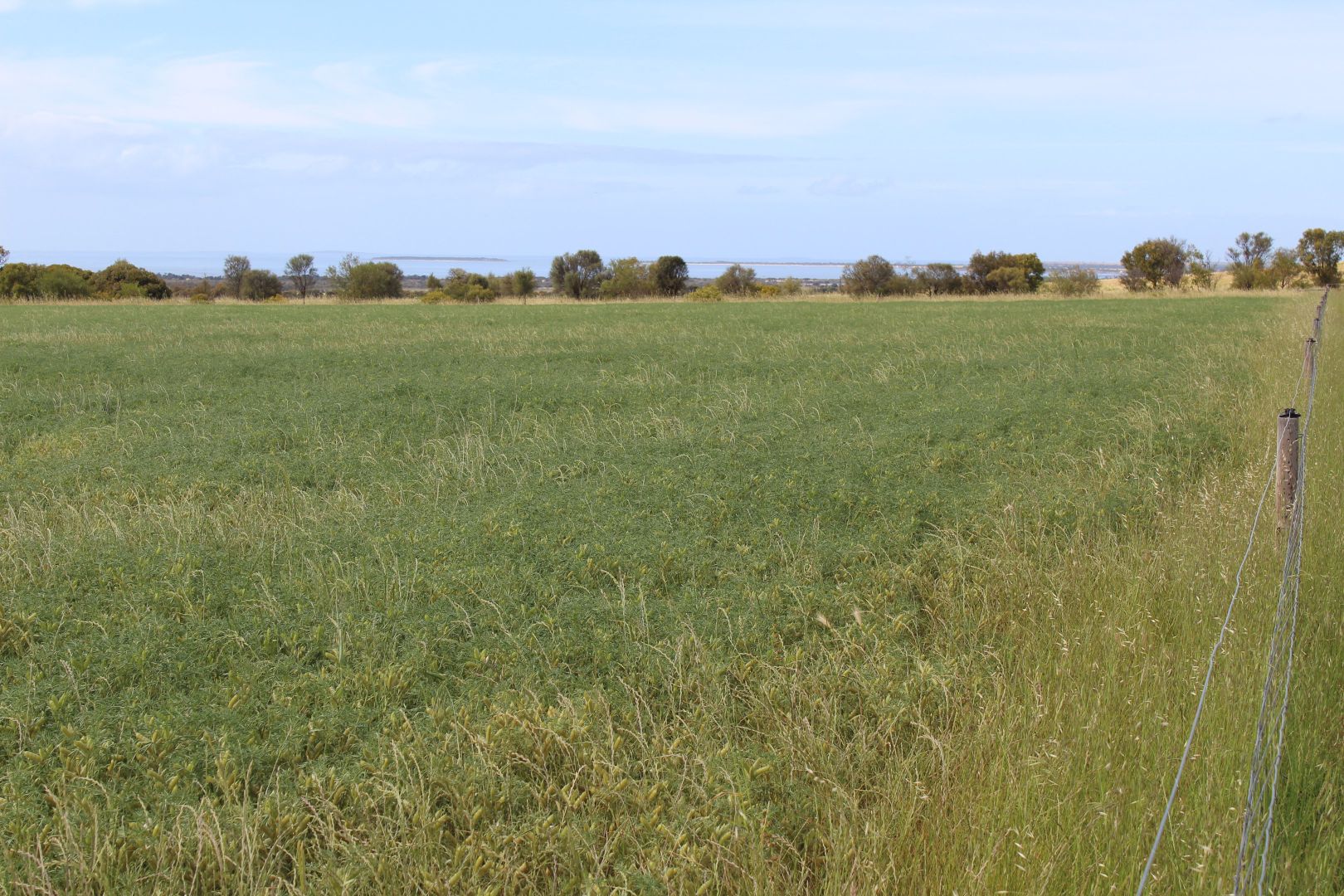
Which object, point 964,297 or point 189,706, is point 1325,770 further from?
point 964,297

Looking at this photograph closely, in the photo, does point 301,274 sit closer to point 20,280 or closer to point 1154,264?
point 20,280

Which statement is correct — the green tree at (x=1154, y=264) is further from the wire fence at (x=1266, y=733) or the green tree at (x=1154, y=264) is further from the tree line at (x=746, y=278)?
the wire fence at (x=1266, y=733)

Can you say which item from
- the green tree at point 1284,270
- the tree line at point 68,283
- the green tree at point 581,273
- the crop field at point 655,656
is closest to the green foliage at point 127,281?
the tree line at point 68,283

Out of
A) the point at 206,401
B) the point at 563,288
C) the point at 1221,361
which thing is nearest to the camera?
the point at 206,401

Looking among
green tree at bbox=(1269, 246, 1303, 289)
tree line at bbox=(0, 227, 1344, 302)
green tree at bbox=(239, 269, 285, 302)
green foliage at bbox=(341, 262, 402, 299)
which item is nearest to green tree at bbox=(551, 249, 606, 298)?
tree line at bbox=(0, 227, 1344, 302)

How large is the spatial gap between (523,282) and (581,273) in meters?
4.71

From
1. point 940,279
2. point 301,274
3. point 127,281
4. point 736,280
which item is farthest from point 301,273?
point 940,279

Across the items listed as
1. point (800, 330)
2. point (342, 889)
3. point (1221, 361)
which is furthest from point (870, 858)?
point (800, 330)

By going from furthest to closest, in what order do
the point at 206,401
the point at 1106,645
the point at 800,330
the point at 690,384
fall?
the point at 800,330 < the point at 690,384 < the point at 206,401 < the point at 1106,645

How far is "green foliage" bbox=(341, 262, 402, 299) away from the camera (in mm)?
53844

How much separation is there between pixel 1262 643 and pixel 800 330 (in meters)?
20.1

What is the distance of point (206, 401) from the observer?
11.5 metres

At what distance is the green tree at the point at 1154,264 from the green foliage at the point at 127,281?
56069mm

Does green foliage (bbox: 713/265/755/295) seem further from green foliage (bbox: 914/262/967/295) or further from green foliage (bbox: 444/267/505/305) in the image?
green foliage (bbox: 444/267/505/305)
